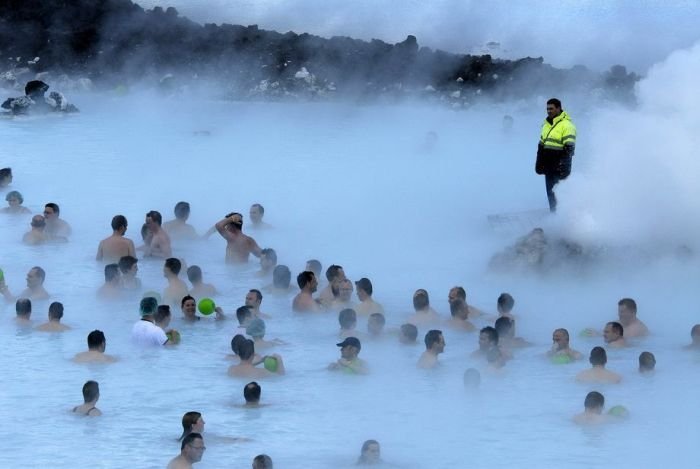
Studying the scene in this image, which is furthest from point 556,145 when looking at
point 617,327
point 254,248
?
point 617,327

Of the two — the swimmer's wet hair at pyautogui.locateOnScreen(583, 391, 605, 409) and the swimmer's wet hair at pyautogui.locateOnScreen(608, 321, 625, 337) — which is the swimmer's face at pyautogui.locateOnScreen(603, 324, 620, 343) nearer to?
the swimmer's wet hair at pyautogui.locateOnScreen(608, 321, 625, 337)

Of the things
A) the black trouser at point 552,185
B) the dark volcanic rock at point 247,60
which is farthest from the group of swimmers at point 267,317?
the dark volcanic rock at point 247,60

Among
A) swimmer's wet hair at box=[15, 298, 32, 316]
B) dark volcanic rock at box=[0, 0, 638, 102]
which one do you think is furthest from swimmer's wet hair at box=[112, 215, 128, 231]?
dark volcanic rock at box=[0, 0, 638, 102]

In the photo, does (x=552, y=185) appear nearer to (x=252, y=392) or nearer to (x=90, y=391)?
(x=252, y=392)

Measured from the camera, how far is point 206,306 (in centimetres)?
1588

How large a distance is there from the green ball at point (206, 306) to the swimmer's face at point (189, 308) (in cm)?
37

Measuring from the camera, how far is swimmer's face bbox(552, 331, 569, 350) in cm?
1420

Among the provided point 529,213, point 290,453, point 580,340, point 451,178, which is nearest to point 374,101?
point 451,178

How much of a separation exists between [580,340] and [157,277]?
5462 mm

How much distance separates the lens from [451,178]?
973 inches

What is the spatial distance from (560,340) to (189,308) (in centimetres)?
404

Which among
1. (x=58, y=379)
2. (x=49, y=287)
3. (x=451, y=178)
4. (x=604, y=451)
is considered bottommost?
(x=604, y=451)

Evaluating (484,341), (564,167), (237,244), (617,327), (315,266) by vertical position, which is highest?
(564,167)

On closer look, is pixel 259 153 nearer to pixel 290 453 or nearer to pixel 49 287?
pixel 49 287
